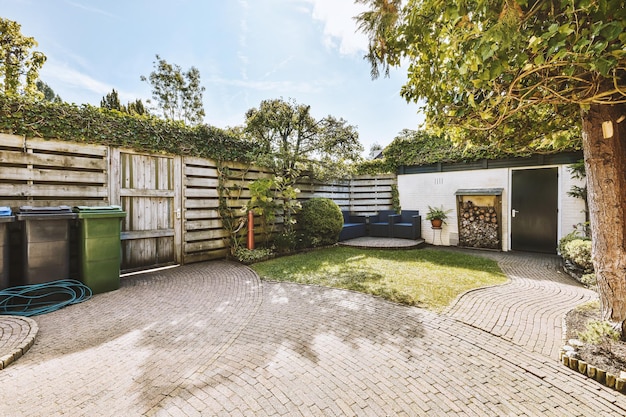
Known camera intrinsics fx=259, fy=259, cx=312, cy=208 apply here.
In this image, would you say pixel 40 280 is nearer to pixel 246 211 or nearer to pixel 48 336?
pixel 48 336

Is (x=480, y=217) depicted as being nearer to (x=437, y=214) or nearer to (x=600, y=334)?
(x=437, y=214)

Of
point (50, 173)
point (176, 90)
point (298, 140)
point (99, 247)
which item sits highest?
point (176, 90)

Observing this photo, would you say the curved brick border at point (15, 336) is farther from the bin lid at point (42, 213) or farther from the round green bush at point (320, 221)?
the round green bush at point (320, 221)

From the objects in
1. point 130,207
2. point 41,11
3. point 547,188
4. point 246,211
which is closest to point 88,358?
point 130,207

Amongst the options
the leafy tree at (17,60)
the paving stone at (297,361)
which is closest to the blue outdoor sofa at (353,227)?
the paving stone at (297,361)

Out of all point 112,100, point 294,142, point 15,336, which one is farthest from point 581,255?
point 112,100

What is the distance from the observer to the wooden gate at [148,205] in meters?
5.46

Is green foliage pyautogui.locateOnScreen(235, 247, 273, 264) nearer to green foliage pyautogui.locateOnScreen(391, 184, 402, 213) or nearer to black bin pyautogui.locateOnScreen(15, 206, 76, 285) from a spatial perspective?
black bin pyautogui.locateOnScreen(15, 206, 76, 285)

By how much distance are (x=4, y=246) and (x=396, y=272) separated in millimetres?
6474

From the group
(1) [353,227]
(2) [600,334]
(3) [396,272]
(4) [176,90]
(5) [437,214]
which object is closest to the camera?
(2) [600,334]

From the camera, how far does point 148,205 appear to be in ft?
19.1

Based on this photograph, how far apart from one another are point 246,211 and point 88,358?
4.73 metres

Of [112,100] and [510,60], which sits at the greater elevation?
[112,100]

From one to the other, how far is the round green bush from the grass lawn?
2.34ft
